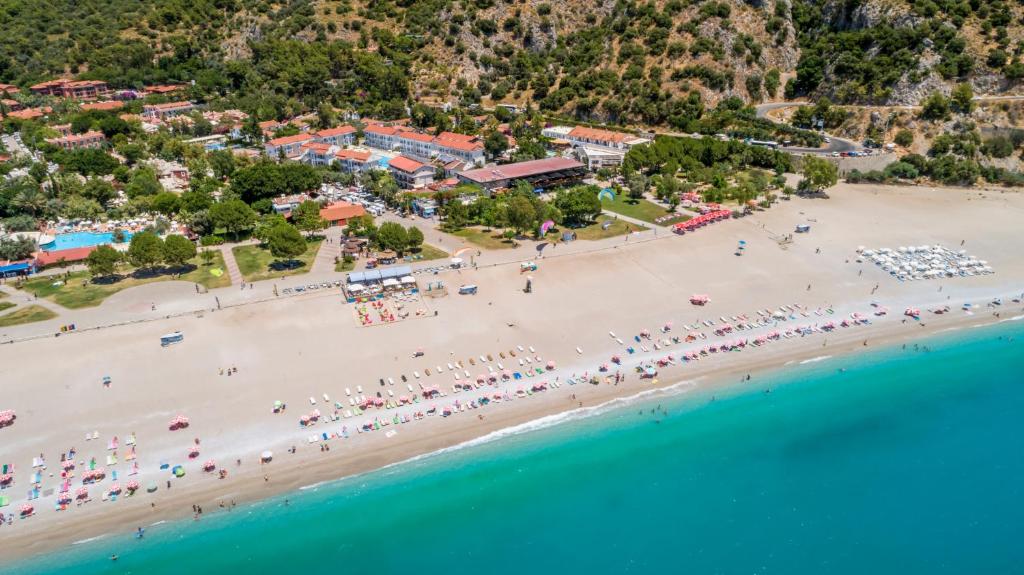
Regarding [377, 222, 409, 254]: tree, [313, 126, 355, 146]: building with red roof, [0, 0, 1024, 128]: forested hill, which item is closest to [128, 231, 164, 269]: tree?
[377, 222, 409, 254]: tree

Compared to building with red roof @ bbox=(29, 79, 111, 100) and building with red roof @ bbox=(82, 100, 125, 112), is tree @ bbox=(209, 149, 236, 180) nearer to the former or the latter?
building with red roof @ bbox=(82, 100, 125, 112)

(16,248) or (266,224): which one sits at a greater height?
(266,224)

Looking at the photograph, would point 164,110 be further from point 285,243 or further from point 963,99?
point 963,99

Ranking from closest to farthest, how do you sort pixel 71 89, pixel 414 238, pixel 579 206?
1. pixel 414 238
2. pixel 579 206
3. pixel 71 89

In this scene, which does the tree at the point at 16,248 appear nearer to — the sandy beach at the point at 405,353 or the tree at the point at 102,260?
the tree at the point at 102,260

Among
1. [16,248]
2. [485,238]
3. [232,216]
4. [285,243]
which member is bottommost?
[485,238]

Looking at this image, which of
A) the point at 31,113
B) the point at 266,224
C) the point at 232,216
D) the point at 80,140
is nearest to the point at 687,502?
the point at 232,216

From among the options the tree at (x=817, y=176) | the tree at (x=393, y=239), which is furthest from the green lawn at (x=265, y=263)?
the tree at (x=817, y=176)

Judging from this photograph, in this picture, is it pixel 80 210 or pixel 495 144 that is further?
pixel 495 144

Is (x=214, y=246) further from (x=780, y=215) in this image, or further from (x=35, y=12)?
(x=35, y=12)
